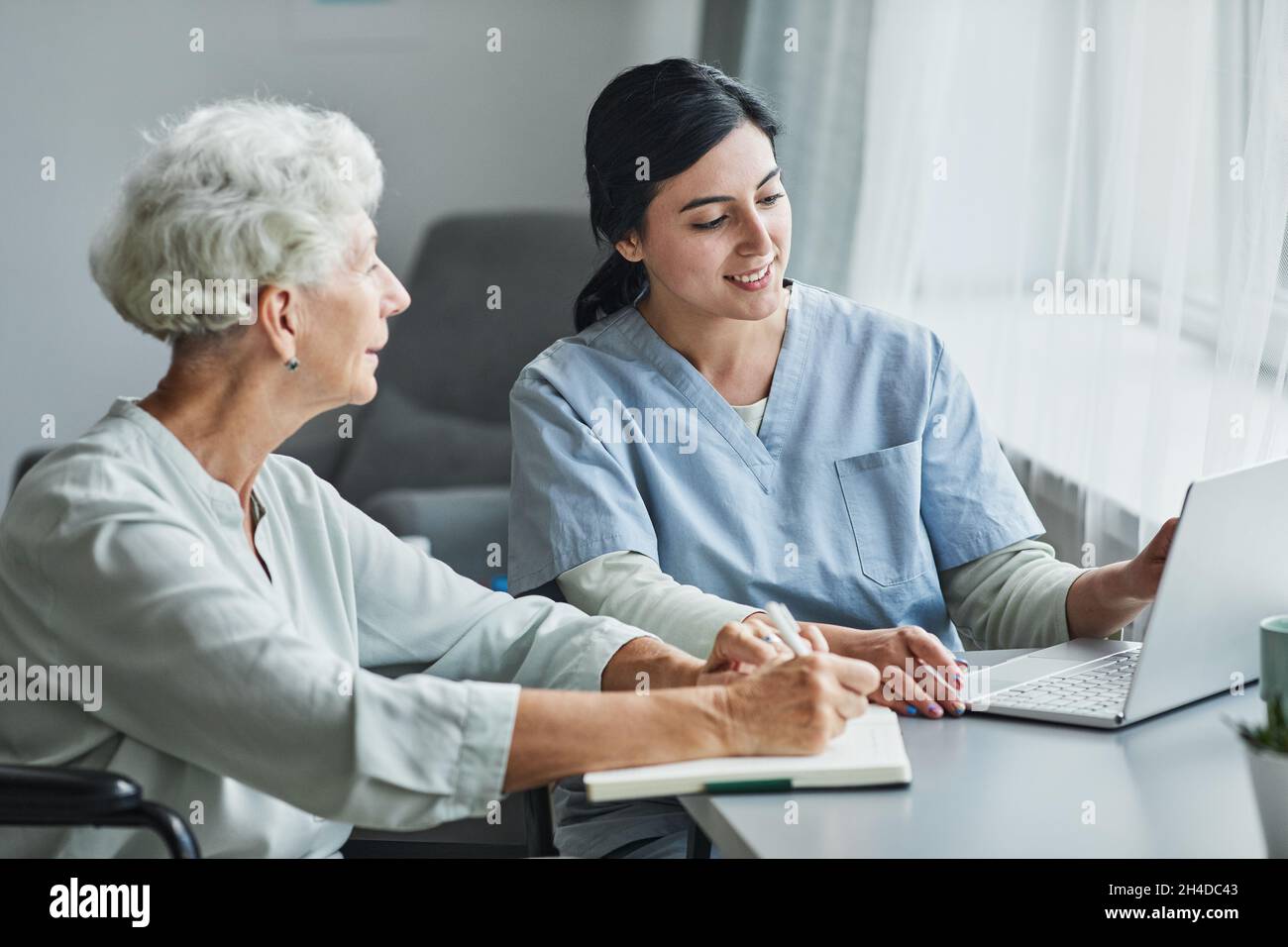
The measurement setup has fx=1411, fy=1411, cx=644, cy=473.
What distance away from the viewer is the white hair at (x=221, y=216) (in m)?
1.20

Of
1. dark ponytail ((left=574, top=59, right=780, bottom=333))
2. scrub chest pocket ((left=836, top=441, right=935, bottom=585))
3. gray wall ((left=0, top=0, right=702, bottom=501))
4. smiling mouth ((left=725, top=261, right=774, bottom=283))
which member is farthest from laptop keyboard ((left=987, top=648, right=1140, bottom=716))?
gray wall ((left=0, top=0, right=702, bottom=501))

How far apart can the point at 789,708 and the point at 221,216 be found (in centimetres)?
63

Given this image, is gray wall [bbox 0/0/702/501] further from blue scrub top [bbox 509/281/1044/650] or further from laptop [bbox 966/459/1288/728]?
laptop [bbox 966/459/1288/728]

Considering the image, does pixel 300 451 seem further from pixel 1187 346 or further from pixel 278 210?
pixel 278 210

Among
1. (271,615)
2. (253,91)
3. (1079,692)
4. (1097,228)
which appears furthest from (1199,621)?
(253,91)

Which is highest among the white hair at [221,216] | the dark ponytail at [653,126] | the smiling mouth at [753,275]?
the dark ponytail at [653,126]

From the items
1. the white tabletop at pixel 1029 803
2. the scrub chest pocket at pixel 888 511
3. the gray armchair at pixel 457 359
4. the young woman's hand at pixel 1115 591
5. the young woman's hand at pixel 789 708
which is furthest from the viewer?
the gray armchair at pixel 457 359

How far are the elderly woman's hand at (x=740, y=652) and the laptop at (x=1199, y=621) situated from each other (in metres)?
0.18

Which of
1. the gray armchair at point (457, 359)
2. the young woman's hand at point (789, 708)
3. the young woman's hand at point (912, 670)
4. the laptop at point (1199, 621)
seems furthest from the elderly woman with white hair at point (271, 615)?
the gray armchair at point (457, 359)

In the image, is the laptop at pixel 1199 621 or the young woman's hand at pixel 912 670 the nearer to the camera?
the laptop at pixel 1199 621

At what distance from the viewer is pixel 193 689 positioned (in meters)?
1.07

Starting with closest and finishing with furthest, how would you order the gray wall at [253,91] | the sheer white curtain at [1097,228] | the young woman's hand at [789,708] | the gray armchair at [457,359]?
the young woman's hand at [789,708], the sheer white curtain at [1097,228], the gray wall at [253,91], the gray armchair at [457,359]

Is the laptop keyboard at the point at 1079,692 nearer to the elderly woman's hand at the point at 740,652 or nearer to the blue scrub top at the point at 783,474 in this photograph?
the elderly woman's hand at the point at 740,652
